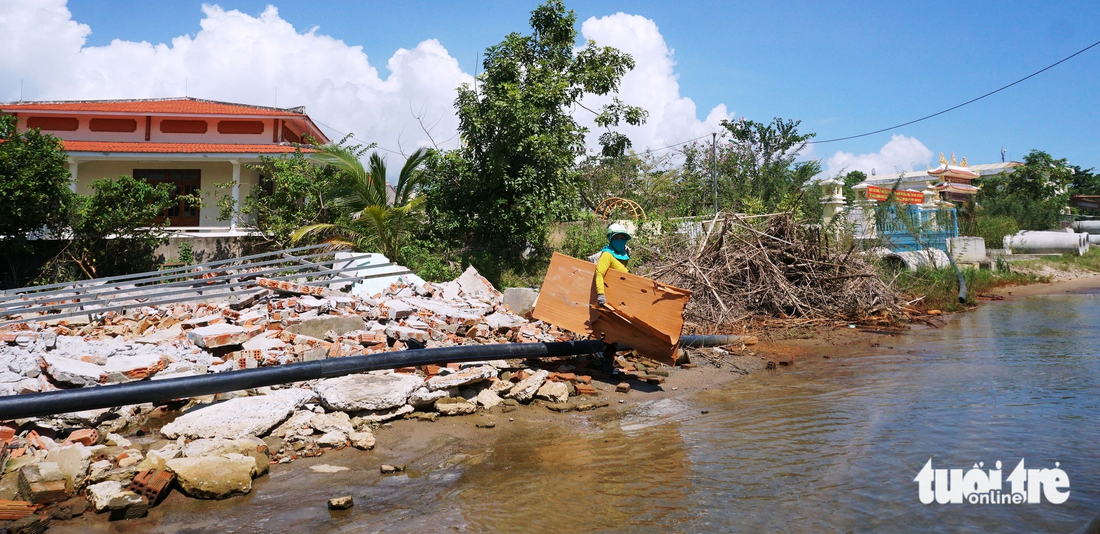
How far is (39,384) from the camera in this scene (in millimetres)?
5730

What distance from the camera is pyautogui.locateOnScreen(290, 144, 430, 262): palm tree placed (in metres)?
14.2

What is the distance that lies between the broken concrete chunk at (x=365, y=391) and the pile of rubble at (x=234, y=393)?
13 millimetres

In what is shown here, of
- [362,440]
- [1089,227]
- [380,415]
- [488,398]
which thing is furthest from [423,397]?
[1089,227]

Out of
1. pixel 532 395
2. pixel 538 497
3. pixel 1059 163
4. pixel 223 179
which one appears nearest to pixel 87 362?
pixel 532 395

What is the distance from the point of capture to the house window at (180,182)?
20.1m

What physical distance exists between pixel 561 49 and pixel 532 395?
11.2 m

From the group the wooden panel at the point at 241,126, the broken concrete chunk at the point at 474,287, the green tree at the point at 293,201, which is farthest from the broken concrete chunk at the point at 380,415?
the wooden panel at the point at 241,126

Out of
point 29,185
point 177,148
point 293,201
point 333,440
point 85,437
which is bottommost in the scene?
point 333,440

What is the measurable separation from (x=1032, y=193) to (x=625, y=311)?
39991 mm

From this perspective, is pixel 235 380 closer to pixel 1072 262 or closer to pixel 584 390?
pixel 584 390

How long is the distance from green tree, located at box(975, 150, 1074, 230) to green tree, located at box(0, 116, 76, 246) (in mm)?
34487

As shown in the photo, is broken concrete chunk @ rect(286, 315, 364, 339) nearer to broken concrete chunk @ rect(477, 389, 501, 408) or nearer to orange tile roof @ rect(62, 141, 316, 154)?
broken concrete chunk @ rect(477, 389, 501, 408)

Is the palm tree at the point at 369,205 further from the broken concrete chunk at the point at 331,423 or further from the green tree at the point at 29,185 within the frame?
the broken concrete chunk at the point at 331,423

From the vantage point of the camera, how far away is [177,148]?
19172 millimetres
